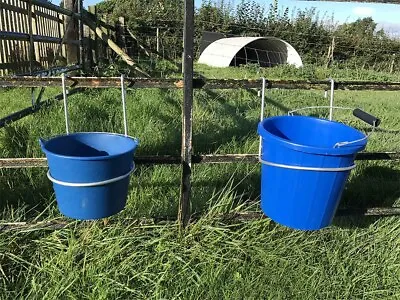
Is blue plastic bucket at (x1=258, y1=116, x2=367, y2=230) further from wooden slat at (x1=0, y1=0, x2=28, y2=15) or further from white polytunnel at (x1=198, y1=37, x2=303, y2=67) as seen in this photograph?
white polytunnel at (x1=198, y1=37, x2=303, y2=67)

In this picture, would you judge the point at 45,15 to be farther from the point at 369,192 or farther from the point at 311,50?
the point at 311,50

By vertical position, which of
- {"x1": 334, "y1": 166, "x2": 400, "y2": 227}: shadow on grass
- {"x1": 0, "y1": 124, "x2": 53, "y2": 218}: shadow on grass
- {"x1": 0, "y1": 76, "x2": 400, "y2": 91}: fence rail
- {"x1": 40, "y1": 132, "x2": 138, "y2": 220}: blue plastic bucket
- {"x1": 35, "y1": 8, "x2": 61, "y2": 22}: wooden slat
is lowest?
{"x1": 334, "y1": 166, "x2": 400, "y2": 227}: shadow on grass

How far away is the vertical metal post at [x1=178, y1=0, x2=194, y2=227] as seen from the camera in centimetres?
210

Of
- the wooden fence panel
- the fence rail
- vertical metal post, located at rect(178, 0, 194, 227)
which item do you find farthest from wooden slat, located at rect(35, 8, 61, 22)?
vertical metal post, located at rect(178, 0, 194, 227)

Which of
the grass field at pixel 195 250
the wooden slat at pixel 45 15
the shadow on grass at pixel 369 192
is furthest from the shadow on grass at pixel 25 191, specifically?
the wooden slat at pixel 45 15

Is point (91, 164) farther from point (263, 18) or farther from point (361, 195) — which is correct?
point (263, 18)

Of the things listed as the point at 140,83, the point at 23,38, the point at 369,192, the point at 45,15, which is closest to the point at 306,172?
the point at 140,83

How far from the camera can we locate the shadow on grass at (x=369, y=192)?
2.78 metres

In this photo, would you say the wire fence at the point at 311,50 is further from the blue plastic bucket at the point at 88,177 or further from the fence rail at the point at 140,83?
the blue plastic bucket at the point at 88,177

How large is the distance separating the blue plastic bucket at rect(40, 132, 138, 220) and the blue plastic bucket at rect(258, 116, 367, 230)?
2.28 ft

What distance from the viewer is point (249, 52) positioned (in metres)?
19.0

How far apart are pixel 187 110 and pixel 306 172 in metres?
0.71

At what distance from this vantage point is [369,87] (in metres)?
2.49

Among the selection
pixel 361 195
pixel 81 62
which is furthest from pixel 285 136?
pixel 81 62
